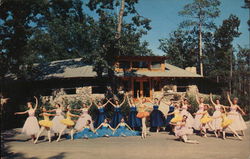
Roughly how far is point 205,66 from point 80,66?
26.8 metres

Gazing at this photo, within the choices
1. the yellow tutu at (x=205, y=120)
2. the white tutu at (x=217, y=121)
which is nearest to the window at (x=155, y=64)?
the white tutu at (x=217, y=121)

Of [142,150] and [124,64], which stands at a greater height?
[124,64]

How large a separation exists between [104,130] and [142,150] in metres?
4.25

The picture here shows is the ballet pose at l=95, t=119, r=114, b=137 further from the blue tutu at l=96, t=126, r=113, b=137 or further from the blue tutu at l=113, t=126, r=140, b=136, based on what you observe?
the blue tutu at l=113, t=126, r=140, b=136

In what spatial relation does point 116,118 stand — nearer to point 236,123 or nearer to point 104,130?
point 104,130

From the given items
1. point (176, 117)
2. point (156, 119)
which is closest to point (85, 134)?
point (156, 119)

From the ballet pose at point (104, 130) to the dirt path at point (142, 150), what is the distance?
76.1 inches

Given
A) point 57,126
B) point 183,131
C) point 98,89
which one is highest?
point 98,89

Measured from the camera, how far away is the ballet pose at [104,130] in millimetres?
12195

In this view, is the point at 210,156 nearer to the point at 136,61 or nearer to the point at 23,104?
the point at 23,104

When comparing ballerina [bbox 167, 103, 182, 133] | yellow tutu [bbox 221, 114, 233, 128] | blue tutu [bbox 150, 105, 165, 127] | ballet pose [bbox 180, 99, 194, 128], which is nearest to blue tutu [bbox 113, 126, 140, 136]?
blue tutu [bbox 150, 105, 165, 127]

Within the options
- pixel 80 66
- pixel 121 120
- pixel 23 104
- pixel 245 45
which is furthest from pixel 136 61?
pixel 245 45

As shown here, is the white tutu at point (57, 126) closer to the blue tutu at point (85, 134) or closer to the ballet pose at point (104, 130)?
the blue tutu at point (85, 134)

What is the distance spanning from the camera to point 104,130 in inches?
495
